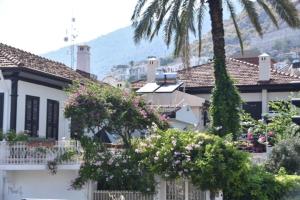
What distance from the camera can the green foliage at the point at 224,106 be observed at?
78.2ft

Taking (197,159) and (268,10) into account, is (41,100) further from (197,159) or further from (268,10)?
(268,10)

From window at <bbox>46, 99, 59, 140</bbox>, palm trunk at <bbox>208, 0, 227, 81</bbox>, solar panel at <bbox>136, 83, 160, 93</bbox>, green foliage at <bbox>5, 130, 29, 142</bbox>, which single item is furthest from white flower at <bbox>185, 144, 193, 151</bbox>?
solar panel at <bbox>136, 83, 160, 93</bbox>

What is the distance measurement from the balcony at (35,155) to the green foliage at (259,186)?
5213mm

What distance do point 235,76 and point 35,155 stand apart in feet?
74.3

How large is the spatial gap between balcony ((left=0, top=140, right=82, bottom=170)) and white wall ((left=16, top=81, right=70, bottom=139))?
7.23 ft

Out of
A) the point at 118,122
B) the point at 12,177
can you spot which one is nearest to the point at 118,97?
the point at 118,122

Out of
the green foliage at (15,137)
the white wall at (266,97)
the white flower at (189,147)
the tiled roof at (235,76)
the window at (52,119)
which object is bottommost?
the white flower at (189,147)

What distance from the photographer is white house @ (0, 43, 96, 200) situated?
21.1m

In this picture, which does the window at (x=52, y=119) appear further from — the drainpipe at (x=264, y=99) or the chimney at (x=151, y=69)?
the chimney at (x=151, y=69)

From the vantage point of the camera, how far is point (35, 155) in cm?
2102

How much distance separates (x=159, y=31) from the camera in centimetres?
2545

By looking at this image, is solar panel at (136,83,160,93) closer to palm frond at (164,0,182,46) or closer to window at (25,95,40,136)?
palm frond at (164,0,182,46)

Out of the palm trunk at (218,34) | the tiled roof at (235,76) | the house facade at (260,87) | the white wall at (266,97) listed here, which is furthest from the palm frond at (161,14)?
the white wall at (266,97)

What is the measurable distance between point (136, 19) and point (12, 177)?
826cm
